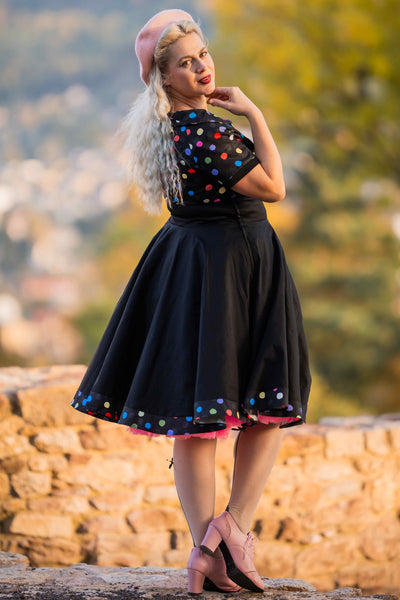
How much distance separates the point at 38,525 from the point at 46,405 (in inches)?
17.8

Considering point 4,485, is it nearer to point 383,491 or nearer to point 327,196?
point 383,491

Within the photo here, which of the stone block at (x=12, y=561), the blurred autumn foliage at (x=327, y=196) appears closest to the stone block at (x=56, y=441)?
the stone block at (x=12, y=561)

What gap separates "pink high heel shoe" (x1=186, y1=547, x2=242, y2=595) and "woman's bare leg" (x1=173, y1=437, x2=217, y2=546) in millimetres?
36

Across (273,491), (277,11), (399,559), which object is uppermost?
(277,11)

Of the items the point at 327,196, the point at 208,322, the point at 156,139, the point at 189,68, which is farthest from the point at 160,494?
the point at 327,196

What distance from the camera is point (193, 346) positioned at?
1.53 m

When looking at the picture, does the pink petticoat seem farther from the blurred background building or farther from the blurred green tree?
the blurred background building

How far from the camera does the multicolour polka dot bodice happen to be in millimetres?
1470

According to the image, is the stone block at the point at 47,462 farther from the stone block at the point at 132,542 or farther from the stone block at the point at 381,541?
the stone block at the point at 381,541

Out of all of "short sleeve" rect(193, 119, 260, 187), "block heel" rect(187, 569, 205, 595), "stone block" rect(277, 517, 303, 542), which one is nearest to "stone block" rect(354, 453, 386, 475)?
"stone block" rect(277, 517, 303, 542)

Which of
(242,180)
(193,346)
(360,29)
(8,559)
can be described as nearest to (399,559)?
(8,559)

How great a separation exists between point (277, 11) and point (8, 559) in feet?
23.0

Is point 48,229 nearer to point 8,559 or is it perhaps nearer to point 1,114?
point 1,114

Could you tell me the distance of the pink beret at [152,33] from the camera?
1.57 m
